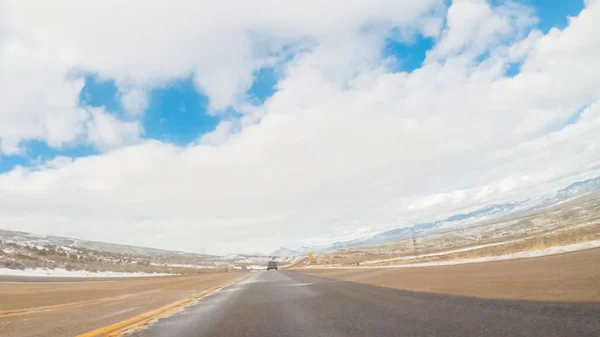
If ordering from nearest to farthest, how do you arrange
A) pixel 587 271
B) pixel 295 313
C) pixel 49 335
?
pixel 49 335 → pixel 295 313 → pixel 587 271

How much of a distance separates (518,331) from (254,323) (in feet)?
14.9

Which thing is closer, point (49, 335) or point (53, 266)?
point (49, 335)

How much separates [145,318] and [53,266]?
48.9 m

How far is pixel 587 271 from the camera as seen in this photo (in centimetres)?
1027

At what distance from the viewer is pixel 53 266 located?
4916cm

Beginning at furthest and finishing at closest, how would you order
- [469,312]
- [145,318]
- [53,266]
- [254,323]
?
[53,266], [145,318], [254,323], [469,312]

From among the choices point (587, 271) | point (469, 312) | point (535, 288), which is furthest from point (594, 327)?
point (587, 271)

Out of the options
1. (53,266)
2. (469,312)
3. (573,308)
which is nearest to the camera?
(573,308)

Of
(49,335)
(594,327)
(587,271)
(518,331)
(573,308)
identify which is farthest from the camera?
(587,271)

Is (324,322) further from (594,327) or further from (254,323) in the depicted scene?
(594,327)

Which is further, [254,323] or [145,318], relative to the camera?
[145,318]

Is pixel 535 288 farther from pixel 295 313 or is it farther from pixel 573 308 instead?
pixel 295 313

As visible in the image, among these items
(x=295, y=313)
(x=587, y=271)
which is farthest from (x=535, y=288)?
(x=295, y=313)

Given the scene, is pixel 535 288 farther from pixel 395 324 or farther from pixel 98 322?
pixel 98 322
